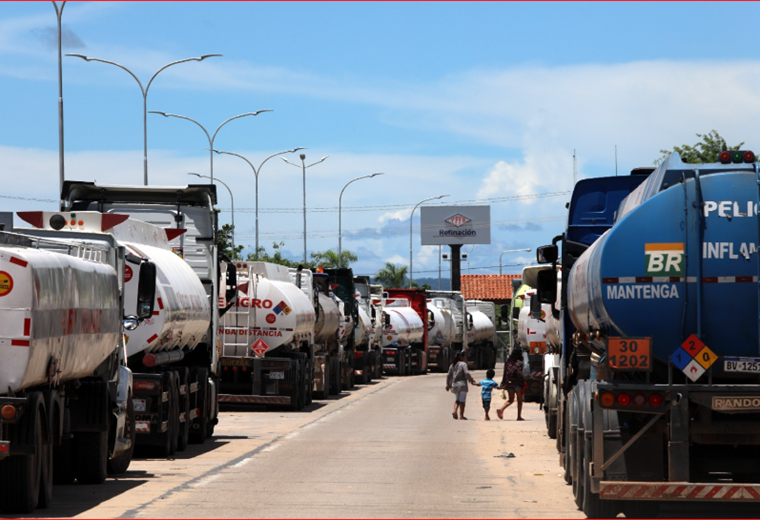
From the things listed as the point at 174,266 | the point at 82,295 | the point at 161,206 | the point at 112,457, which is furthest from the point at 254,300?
the point at 82,295

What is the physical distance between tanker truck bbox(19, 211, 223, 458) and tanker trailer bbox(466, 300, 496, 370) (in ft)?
170

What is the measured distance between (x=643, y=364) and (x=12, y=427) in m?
5.64

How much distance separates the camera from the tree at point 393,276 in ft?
382

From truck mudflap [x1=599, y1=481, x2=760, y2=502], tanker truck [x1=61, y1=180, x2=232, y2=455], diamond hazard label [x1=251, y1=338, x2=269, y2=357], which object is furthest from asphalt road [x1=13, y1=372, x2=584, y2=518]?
diamond hazard label [x1=251, y1=338, x2=269, y2=357]

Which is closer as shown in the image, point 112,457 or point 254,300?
point 112,457

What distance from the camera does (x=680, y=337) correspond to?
10766 millimetres

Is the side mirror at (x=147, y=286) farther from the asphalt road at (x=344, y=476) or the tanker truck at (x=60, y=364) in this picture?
the asphalt road at (x=344, y=476)

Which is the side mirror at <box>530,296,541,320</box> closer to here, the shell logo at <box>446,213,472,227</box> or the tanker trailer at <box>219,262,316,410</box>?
the tanker trailer at <box>219,262,316,410</box>

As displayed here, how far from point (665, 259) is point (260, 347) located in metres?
20.0

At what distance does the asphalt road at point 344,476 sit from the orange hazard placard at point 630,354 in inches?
91.4

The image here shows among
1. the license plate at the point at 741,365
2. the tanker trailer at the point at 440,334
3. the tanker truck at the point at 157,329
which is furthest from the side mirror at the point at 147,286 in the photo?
the tanker trailer at the point at 440,334

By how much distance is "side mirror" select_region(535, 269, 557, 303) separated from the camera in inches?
711

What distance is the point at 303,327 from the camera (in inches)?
1258

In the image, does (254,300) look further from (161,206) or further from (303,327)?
(161,206)
